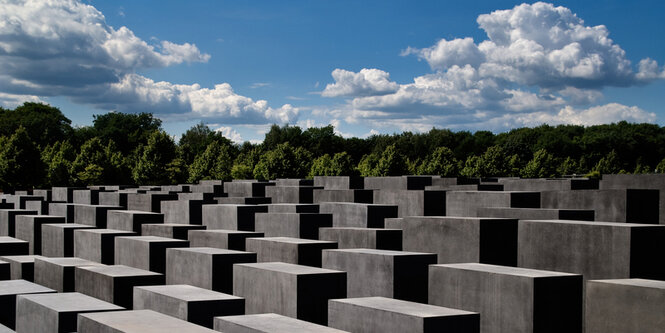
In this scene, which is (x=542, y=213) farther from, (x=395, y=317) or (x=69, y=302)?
(x=69, y=302)

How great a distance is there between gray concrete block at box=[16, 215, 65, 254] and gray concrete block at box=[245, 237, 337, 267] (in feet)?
28.0

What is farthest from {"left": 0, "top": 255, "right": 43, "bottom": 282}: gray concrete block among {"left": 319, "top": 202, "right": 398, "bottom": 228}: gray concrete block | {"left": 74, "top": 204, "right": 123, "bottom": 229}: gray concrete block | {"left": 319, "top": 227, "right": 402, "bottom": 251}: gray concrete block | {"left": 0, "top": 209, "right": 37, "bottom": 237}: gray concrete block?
{"left": 0, "top": 209, "right": 37, "bottom": 237}: gray concrete block

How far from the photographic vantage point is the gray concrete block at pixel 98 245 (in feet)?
47.0

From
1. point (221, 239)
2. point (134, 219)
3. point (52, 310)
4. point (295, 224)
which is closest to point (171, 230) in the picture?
point (221, 239)

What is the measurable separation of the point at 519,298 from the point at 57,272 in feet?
26.3

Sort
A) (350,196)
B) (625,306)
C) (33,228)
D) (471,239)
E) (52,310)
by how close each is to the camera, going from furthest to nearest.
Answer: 1. (33,228)
2. (350,196)
3. (471,239)
4. (52,310)
5. (625,306)

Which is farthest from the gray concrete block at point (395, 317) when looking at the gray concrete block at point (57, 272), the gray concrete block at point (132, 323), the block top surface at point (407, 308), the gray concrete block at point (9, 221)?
the gray concrete block at point (9, 221)

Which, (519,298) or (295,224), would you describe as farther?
(295,224)

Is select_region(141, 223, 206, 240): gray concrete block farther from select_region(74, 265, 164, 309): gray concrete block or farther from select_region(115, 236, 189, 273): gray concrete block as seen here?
select_region(74, 265, 164, 309): gray concrete block

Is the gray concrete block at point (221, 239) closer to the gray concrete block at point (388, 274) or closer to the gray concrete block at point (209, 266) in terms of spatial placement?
the gray concrete block at point (209, 266)

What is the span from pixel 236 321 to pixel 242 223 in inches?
333

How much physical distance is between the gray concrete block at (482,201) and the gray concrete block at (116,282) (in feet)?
20.2

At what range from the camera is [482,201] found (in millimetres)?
13859

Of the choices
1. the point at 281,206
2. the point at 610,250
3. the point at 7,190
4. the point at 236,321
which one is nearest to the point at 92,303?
the point at 236,321
